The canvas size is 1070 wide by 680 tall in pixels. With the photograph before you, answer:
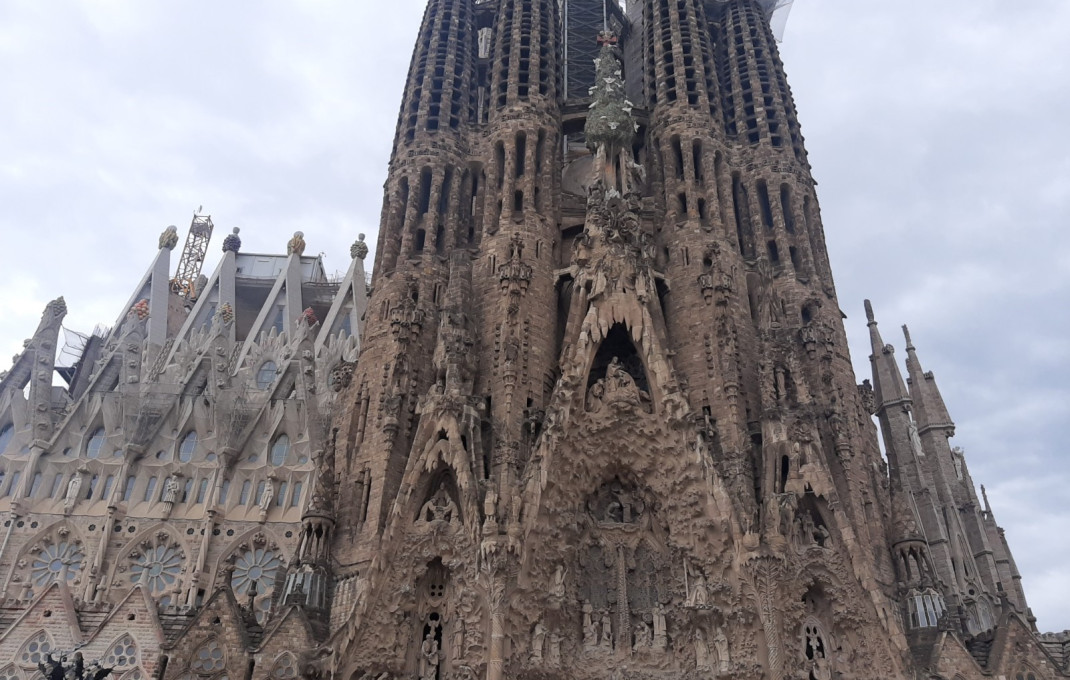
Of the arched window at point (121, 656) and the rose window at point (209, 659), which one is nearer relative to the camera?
the rose window at point (209, 659)

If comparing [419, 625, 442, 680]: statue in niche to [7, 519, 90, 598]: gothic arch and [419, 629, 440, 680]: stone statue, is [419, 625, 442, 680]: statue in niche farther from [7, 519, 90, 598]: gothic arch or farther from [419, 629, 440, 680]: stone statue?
[7, 519, 90, 598]: gothic arch

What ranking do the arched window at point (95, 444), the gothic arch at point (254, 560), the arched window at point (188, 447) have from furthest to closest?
1. the arched window at point (188, 447)
2. the arched window at point (95, 444)
3. the gothic arch at point (254, 560)

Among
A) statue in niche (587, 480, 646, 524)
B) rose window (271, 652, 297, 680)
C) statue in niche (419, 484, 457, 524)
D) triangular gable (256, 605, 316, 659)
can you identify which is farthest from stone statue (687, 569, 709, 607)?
rose window (271, 652, 297, 680)

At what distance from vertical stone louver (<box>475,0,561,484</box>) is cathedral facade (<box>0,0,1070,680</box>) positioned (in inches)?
4.8

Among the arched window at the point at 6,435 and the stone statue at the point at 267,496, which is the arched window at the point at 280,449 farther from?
the arched window at the point at 6,435

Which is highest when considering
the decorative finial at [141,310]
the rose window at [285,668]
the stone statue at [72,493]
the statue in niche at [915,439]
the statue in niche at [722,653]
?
the decorative finial at [141,310]

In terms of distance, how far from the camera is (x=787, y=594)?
19.4m

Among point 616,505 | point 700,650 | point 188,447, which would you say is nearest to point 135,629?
point 188,447

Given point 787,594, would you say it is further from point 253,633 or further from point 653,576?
point 253,633

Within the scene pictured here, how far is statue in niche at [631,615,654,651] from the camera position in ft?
65.5

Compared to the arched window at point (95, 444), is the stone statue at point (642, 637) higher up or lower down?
lower down

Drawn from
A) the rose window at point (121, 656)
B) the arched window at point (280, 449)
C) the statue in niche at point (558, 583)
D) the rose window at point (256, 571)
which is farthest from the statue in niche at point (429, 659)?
the arched window at point (280, 449)

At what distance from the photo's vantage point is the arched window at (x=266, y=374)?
113 feet

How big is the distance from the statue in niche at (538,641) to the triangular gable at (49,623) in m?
12.3
